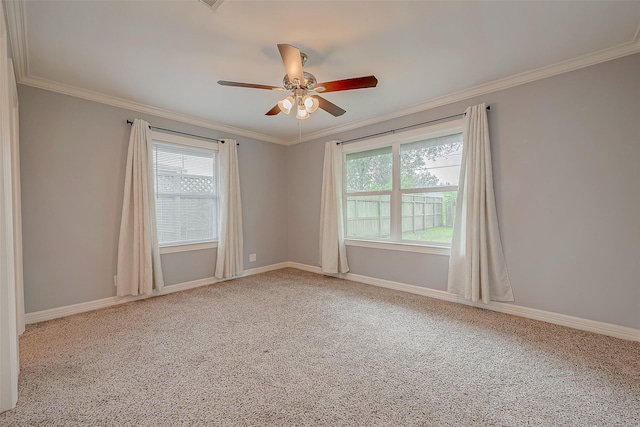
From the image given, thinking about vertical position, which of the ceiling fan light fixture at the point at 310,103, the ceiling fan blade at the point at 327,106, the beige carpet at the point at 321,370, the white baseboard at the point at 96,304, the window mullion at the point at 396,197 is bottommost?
the beige carpet at the point at 321,370

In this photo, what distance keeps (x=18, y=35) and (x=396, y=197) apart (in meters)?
3.92

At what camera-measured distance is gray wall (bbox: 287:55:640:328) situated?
223 centimetres

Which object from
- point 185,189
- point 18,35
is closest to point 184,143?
point 185,189

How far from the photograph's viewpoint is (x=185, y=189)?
3816 millimetres

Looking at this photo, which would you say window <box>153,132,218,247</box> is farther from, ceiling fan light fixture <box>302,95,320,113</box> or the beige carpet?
ceiling fan light fixture <box>302,95,320,113</box>

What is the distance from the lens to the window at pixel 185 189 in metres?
3.57

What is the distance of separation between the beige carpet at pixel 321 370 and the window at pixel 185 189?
1.19 m

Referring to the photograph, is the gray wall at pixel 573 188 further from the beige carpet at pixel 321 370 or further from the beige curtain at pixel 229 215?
the beige curtain at pixel 229 215

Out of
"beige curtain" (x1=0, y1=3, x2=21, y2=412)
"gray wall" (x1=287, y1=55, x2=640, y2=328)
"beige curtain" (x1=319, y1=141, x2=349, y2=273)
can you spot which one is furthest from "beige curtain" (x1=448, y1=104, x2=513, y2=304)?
"beige curtain" (x1=0, y1=3, x2=21, y2=412)

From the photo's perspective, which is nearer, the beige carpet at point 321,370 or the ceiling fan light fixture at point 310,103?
the beige carpet at point 321,370

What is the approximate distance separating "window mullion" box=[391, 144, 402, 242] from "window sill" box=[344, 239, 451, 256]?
0.11 m

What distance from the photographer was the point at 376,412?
1.46 metres

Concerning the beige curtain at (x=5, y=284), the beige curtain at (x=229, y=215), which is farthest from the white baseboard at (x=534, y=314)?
the beige curtain at (x=5, y=284)

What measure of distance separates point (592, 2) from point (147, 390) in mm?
3793
